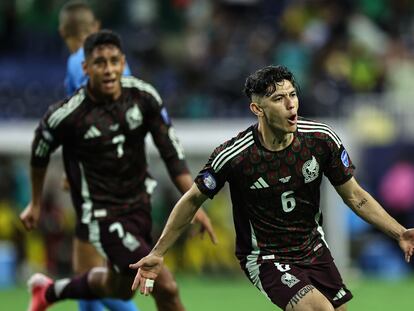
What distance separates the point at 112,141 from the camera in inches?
340

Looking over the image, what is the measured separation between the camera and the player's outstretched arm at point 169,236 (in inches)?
285

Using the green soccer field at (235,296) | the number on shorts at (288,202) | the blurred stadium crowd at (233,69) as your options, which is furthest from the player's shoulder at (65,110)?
the blurred stadium crowd at (233,69)

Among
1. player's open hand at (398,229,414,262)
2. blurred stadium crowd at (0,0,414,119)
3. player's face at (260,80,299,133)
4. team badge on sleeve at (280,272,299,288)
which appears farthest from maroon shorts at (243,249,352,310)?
blurred stadium crowd at (0,0,414,119)

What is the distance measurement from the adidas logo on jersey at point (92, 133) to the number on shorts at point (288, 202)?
1.83 m

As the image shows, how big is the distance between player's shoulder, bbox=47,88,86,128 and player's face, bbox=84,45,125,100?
0.54 feet

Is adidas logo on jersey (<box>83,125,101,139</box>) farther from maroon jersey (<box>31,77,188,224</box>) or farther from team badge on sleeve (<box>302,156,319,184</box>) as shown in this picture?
team badge on sleeve (<box>302,156,319,184</box>)

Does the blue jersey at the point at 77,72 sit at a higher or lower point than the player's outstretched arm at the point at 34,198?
higher

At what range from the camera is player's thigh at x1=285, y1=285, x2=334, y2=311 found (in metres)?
7.04

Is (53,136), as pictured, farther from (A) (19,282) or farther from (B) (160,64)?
(B) (160,64)

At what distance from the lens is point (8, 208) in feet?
55.0

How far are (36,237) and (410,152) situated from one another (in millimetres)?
5355

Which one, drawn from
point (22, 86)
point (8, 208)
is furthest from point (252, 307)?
point (22, 86)

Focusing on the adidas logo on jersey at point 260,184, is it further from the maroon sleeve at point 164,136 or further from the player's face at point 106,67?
the player's face at point 106,67

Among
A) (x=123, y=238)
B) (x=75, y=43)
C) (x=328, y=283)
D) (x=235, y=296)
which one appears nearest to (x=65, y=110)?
(x=123, y=238)
